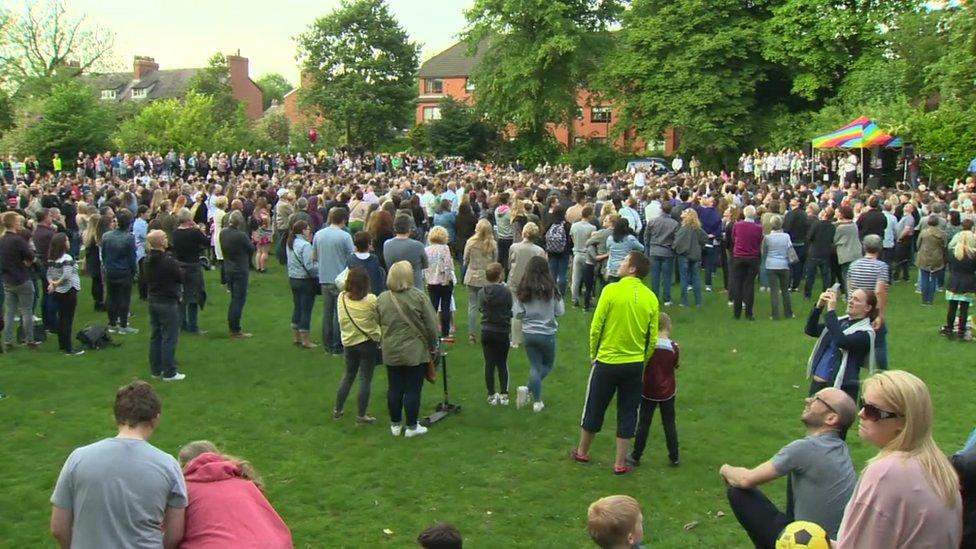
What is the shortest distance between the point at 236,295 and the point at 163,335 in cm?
238

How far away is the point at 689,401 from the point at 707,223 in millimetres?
7244

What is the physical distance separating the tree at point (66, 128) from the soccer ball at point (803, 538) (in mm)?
41533

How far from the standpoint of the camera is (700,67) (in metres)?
43.7

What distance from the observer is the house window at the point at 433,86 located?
7406 cm

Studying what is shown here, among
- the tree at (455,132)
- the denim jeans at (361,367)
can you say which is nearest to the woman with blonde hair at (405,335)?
the denim jeans at (361,367)

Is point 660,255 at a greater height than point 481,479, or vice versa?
point 660,255

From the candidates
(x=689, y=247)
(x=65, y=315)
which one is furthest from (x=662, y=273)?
(x=65, y=315)

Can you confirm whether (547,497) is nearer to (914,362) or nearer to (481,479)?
(481,479)

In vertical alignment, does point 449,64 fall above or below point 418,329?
above

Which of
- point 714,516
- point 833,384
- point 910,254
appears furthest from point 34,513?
point 910,254

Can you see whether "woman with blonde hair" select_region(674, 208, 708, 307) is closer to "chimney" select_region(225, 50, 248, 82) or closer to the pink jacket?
the pink jacket

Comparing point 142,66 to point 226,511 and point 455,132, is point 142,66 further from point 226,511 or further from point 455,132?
point 226,511

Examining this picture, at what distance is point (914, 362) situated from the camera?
38.2 ft

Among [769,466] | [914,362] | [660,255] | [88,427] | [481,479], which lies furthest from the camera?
[660,255]
